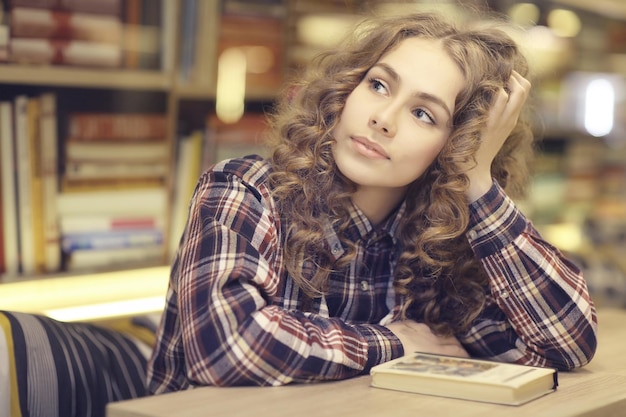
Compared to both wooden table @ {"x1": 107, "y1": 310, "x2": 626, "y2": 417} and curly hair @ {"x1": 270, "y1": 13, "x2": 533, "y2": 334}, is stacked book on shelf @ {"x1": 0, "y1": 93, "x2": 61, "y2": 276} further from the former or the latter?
wooden table @ {"x1": 107, "y1": 310, "x2": 626, "y2": 417}

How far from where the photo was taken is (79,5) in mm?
2121

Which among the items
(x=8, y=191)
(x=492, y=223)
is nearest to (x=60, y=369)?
(x=8, y=191)

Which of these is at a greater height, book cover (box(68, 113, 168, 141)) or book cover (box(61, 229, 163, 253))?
book cover (box(68, 113, 168, 141))

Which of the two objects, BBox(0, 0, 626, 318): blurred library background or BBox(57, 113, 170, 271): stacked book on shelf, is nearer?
BBox(0, 0, 626, 318): blurred library background

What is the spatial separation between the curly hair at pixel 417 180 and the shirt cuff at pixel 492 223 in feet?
0.07

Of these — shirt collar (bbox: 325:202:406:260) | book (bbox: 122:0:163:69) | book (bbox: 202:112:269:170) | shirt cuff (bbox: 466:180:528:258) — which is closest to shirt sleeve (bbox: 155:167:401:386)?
shirt collar (bbox: 325:202:406:260)

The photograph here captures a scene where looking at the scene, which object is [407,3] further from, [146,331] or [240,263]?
[240,263]

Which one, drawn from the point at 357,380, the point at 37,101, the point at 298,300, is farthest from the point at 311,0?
the point at 357,380

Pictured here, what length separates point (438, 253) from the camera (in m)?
1.59

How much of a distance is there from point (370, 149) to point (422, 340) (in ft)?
1.06

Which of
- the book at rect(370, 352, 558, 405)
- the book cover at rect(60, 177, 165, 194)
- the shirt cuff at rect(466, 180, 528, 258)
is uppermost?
the shirt cuff at rect(466, 180, 528, 258)

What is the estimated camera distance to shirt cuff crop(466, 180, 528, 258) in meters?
1.51

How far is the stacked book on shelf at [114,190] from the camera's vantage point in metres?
2.18

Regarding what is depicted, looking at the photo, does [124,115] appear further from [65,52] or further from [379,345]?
[379,345]
